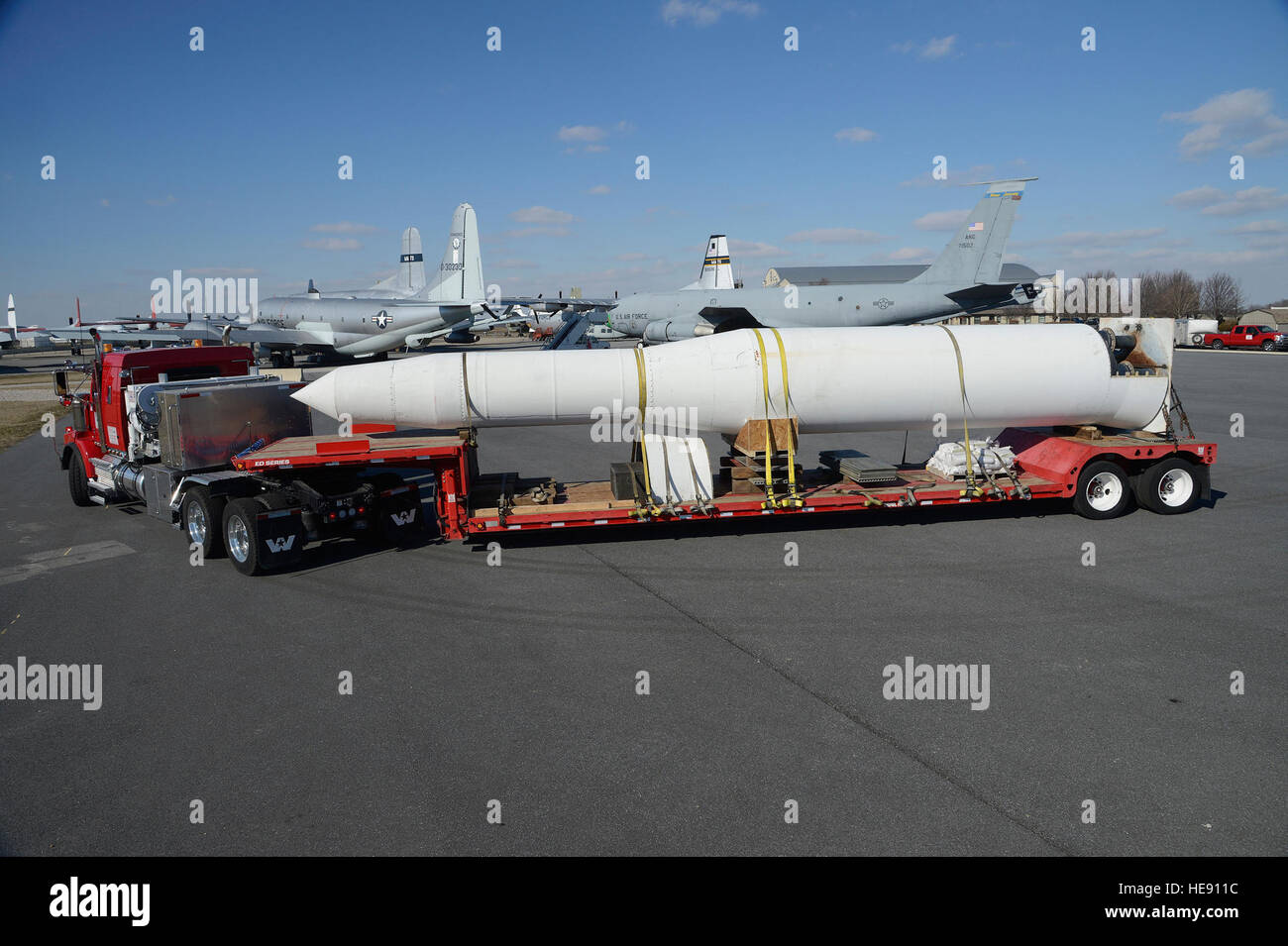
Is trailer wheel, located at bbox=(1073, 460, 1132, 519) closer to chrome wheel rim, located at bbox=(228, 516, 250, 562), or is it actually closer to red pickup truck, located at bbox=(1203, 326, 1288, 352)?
chrome wheel rim, located at bbox=(228, 516, 250, 562)

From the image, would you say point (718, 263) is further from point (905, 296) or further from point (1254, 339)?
point (1254, 339)

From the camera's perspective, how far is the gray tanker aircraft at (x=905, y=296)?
2944 cm

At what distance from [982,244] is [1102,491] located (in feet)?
68.7

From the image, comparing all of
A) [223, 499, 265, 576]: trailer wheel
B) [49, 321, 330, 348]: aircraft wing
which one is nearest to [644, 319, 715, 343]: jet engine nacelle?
[49, 321, 330, 348]: aircraft wing

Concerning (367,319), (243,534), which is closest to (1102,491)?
(243,534)

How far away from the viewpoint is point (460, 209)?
44406 millimetres

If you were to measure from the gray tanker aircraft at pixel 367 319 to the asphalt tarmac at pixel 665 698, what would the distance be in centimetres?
3054

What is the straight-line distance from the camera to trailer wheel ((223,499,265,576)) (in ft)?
32.4

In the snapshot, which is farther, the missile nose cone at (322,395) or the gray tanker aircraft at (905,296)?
the gray tanker aircraft at (905,296)

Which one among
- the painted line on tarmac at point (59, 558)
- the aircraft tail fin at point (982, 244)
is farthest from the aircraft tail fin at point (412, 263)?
the painted line on tarmac at point (59, 558)

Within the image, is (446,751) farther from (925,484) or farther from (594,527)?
(925,484)

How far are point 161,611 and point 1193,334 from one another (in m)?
64.5

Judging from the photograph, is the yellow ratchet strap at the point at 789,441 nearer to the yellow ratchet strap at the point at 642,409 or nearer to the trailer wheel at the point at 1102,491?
the yellow ratchet strap at the point at 642,409
